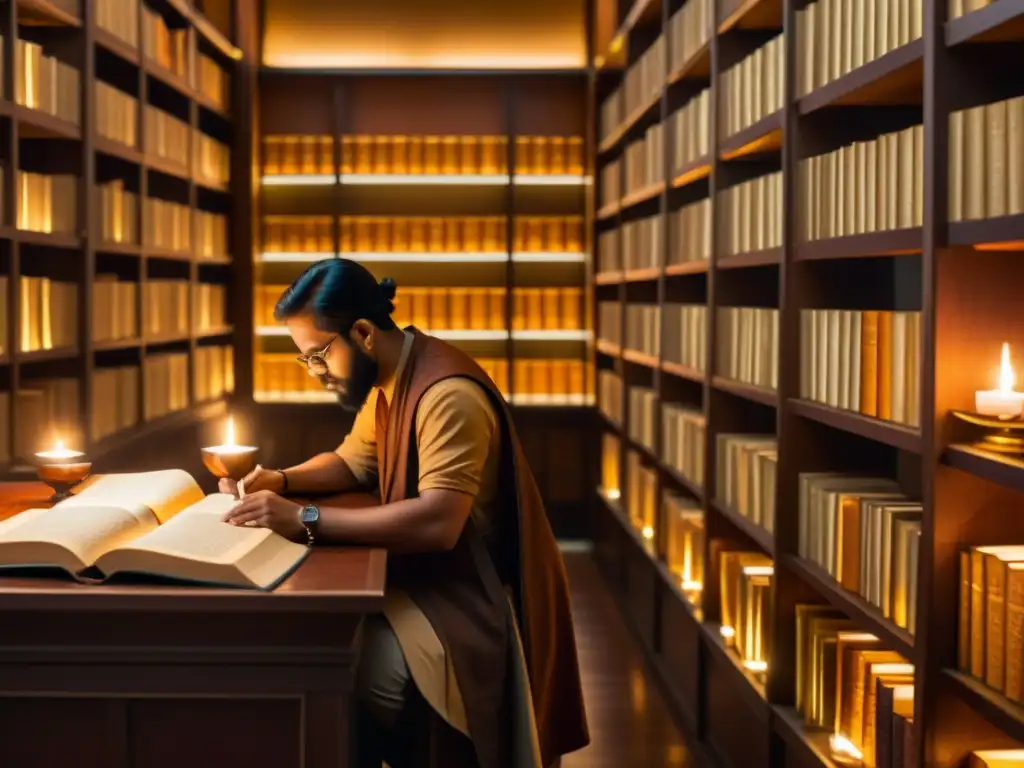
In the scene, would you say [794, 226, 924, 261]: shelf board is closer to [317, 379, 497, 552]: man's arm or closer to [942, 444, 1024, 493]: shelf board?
[942, 444, 1024, 493]: shelf board

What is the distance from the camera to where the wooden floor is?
12.0 feet

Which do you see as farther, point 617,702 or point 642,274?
point 642,274

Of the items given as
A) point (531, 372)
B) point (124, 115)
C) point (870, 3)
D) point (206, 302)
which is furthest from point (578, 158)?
point (870, 3)

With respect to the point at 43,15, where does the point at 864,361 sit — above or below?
below

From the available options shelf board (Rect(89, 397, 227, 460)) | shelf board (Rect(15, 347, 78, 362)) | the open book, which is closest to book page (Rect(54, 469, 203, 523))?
the open book

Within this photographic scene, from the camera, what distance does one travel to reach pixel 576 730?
7.98 feet

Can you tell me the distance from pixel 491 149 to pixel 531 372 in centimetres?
122

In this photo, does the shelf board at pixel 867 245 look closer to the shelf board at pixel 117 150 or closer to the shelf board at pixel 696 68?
the shelf board at pixel 696 68

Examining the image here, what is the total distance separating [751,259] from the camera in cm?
341

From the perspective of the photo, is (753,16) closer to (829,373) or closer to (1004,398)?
(829,373)

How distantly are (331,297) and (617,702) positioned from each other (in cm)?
234

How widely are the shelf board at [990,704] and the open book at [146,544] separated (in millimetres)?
1058

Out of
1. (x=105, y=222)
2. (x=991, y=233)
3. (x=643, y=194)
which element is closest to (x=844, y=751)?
(x=991, y=233)

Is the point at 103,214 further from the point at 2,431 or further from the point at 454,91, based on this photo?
the point at 454,91
